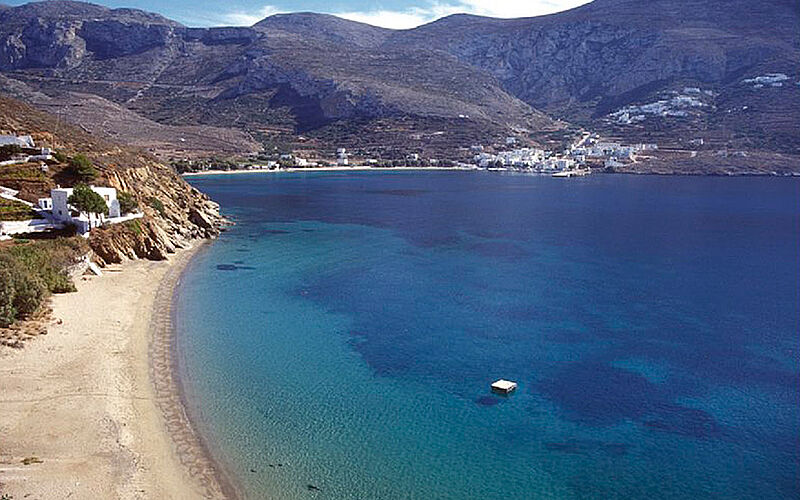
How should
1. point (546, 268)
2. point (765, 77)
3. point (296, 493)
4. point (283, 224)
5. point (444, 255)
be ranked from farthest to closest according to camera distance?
point (765, 77) < point (283, 224) < point (444, 255) < point (546, 268) < point (296, 493)

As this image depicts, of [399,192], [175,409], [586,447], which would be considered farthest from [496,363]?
[399,192]

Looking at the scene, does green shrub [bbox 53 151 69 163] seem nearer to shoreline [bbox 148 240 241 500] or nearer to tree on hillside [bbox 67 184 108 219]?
tree on hillside [bbox 67 184 108 219]

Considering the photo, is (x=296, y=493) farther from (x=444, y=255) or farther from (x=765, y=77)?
(x=765, y=77)

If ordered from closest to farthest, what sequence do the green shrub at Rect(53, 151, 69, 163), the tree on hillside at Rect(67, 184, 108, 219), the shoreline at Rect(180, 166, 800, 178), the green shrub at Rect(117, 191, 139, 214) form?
1. the tree on hillside at Rect(67, 184, 108, 219)
2. the green shrub at Rect(117, 191, 139, 214)
3. the green shrub at Rect(53, 151, 69, 163)
4. the shoreline at Rect(180, 166, 800, 178)

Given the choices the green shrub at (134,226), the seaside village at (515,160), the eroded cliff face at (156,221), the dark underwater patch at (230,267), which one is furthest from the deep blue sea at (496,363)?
the seaside village at (515,160)

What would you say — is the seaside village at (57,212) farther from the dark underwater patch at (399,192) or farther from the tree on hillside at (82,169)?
the dark underwater patch at (399,192)

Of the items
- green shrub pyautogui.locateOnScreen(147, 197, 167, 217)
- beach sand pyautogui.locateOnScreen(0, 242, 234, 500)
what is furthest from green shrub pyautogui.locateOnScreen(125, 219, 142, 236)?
beach sand pyautogui.locateOnScreen(0, 242, 234, 500)

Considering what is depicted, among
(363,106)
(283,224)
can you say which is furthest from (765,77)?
(283,224)
